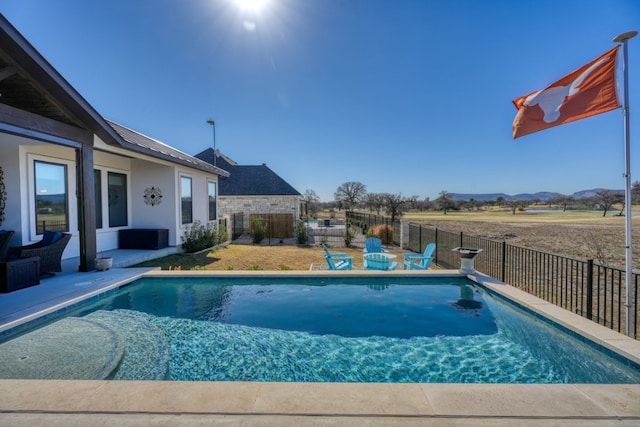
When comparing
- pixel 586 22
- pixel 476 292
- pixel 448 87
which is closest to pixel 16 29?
pixel 476 292

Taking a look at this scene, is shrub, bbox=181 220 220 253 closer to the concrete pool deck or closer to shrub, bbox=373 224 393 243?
shrub, bbox=373 224 393 243

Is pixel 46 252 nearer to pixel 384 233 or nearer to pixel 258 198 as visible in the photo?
pixel 384 233

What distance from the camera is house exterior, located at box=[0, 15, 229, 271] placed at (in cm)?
550

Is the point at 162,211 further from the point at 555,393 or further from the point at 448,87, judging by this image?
the point at 448,87

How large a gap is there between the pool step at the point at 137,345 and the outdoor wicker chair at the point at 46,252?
2.53m

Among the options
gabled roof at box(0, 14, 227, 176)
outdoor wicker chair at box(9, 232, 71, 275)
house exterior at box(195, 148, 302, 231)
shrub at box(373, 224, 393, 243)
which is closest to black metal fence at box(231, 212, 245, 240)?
house exterior at box(195, 148, 302, 231)

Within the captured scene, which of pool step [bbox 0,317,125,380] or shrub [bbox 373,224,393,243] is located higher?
shrub [bbox 373,224,393,243]

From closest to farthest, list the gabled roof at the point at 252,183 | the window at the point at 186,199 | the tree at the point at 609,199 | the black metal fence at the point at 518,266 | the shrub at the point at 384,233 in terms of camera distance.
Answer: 1. the black metal fence at the point at 518,266
2. the window at the point at 186,199
3. the shrub at the point at 384,233
4. the gabled roof at the point at 252,183
5. the tree at the point at 609,199

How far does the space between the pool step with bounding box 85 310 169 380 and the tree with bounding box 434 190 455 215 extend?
6318 centimetres

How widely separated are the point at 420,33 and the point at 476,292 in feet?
31.2

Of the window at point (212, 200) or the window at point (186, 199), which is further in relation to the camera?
the window at point (212, 200)

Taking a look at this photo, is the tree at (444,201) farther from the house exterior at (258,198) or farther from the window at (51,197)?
the window at (51,197)

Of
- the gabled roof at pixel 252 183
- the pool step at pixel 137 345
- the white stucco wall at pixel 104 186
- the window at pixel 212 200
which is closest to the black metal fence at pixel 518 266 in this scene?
the pool step at pixel 137 345

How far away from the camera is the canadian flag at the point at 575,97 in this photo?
13.3 ft
